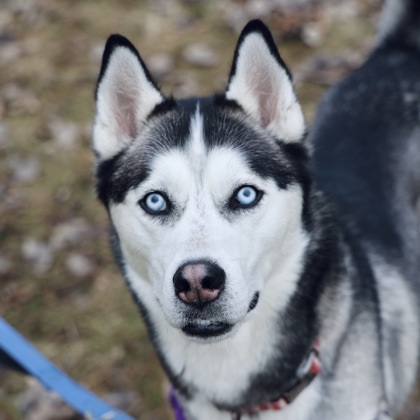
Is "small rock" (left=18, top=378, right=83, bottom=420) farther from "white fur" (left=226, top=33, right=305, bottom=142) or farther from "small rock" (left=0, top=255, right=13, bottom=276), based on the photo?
"white fur" (left=226, top=33, right=305, bottom=142)

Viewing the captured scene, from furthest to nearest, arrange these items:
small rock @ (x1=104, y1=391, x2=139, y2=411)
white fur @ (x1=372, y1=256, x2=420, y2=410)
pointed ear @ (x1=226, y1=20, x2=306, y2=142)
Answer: small rock @ (x1=104, y1=391, x2=139, y2=411) < white fur @ (x1=372, y1=256, x2=420, y2=410) < pointed ear @ (x1=226, y1=20, x2=306, y2=142)

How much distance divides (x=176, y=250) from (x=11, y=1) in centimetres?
494

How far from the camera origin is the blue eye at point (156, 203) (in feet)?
7.13

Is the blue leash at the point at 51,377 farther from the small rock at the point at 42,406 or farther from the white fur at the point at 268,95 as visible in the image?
the white fur at the point at 268,95

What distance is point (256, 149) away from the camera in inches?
89.1

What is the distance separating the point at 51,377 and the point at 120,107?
1217 millimetres

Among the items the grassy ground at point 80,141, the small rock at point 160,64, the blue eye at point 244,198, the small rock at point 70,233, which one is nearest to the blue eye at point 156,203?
the blue eye at point 244,198

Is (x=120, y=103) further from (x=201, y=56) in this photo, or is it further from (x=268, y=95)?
(x=201, y=56)

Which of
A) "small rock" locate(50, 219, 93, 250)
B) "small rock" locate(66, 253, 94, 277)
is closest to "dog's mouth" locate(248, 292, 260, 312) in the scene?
"small rock" locate(66, 253, 94, 277)

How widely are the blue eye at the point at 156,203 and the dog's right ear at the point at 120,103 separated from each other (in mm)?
338

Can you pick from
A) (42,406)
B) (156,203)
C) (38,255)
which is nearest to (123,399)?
(42,406)

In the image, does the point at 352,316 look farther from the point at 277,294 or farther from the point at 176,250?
the point at 176,250

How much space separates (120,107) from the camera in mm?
2482

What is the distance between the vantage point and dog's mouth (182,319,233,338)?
2.08m
